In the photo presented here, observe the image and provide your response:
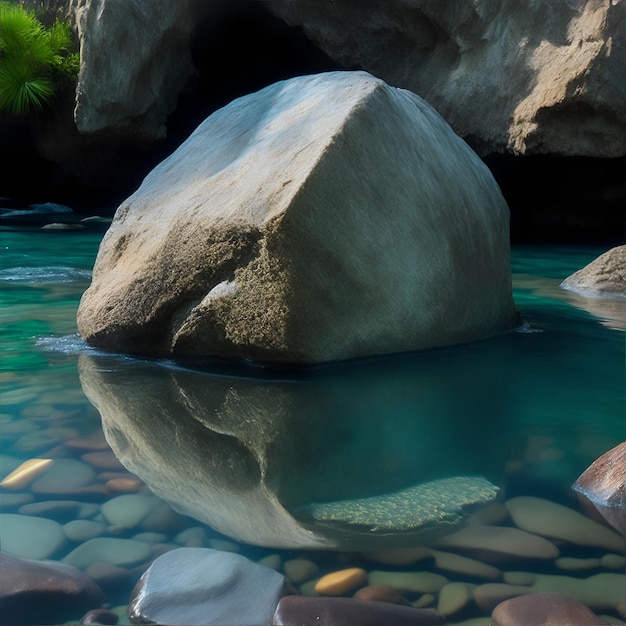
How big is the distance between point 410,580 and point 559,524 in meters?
0.42

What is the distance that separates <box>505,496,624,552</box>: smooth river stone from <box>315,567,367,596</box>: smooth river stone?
409 mm

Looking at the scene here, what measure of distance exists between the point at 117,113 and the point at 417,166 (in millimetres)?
7600

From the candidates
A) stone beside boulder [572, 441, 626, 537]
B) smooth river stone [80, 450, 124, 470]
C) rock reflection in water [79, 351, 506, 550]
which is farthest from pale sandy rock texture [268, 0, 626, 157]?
smooth river stone [80, 450, 124, 470]

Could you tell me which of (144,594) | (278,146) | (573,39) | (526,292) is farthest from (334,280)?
(573,39)

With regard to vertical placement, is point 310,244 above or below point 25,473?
above

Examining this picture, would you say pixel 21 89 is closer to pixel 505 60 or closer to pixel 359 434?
pixel 505 60

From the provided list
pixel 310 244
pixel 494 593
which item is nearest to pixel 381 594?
pixel 494 593

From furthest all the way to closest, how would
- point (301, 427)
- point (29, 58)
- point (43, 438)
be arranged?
1. point (29, 58)
2. point (301, 427)
3. point (43, 438)

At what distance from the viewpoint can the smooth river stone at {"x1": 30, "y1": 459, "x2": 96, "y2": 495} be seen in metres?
1.87

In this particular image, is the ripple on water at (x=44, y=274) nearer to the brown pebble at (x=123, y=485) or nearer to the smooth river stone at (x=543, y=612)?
the brown pebble at (x=123, y=485)

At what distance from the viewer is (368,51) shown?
31.0 ft

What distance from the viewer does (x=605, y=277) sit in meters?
5.21

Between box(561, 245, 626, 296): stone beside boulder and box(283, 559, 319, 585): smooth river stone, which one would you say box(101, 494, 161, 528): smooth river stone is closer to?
box(283, 559, 319, 585): smooth river stone

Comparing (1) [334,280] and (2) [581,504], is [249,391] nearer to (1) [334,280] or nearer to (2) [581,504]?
(1) [334,280]
